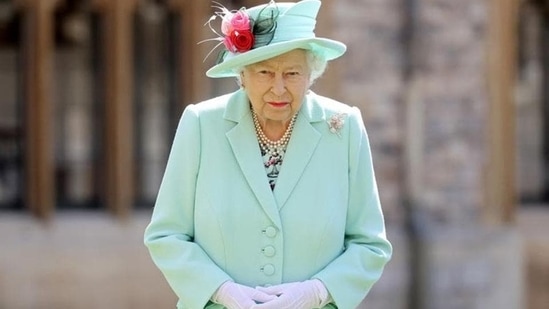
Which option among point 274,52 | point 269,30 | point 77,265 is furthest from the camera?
point 77,265

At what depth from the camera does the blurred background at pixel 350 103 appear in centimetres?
765

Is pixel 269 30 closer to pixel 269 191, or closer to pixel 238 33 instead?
pixel 238 33

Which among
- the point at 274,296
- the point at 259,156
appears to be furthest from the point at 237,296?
the point at 259,156

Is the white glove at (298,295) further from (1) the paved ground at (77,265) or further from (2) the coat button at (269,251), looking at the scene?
(1) the paved ground at (77,265)

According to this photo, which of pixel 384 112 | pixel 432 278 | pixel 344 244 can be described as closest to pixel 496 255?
pixel 432 278

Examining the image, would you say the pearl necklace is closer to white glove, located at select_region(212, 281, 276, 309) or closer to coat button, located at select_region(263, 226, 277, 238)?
coat button, located at select_region(263, 226, 277, 238)

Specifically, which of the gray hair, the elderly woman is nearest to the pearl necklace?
the elderly woman

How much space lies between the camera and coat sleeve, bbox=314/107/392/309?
3.30m

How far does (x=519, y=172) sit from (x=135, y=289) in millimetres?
2346

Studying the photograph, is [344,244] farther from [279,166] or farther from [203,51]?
[203,51]

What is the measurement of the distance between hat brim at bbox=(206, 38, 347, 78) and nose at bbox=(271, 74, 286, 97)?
0.06 m

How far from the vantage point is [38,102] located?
7.62 m

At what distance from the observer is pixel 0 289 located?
7449 mm

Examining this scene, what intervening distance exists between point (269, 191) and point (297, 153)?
12cm
